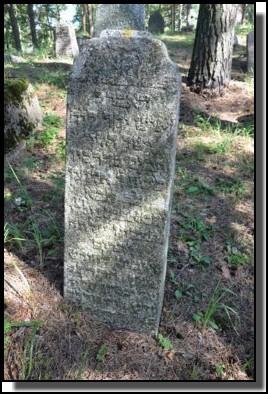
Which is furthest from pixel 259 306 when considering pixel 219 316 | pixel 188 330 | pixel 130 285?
pixel 130 285

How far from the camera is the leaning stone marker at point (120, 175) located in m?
2.01

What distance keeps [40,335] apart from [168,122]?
1662 millimetres

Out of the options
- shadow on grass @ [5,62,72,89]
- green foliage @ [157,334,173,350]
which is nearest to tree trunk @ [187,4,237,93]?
shadow on grass @ [5,62,72,89]

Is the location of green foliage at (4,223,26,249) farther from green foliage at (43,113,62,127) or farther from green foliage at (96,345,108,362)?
green foliage at (43,113,62,127)

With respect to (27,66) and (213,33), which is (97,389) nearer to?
(213,33)

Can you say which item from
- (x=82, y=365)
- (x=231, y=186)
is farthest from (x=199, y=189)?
(x=82, y=365)

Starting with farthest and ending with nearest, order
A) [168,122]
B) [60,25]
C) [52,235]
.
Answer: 1. [60,25]
2. [52,235]
3. [168,122]

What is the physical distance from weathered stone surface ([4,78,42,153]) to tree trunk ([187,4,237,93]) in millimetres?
2993

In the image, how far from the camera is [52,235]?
3.22m

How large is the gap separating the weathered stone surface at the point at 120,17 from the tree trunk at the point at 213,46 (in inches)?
153

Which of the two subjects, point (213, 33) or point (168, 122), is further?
point (213, 33)

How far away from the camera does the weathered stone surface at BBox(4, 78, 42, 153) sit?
450 centimetres

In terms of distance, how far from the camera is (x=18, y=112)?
4.69 metres

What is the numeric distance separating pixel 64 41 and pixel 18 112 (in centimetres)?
659
